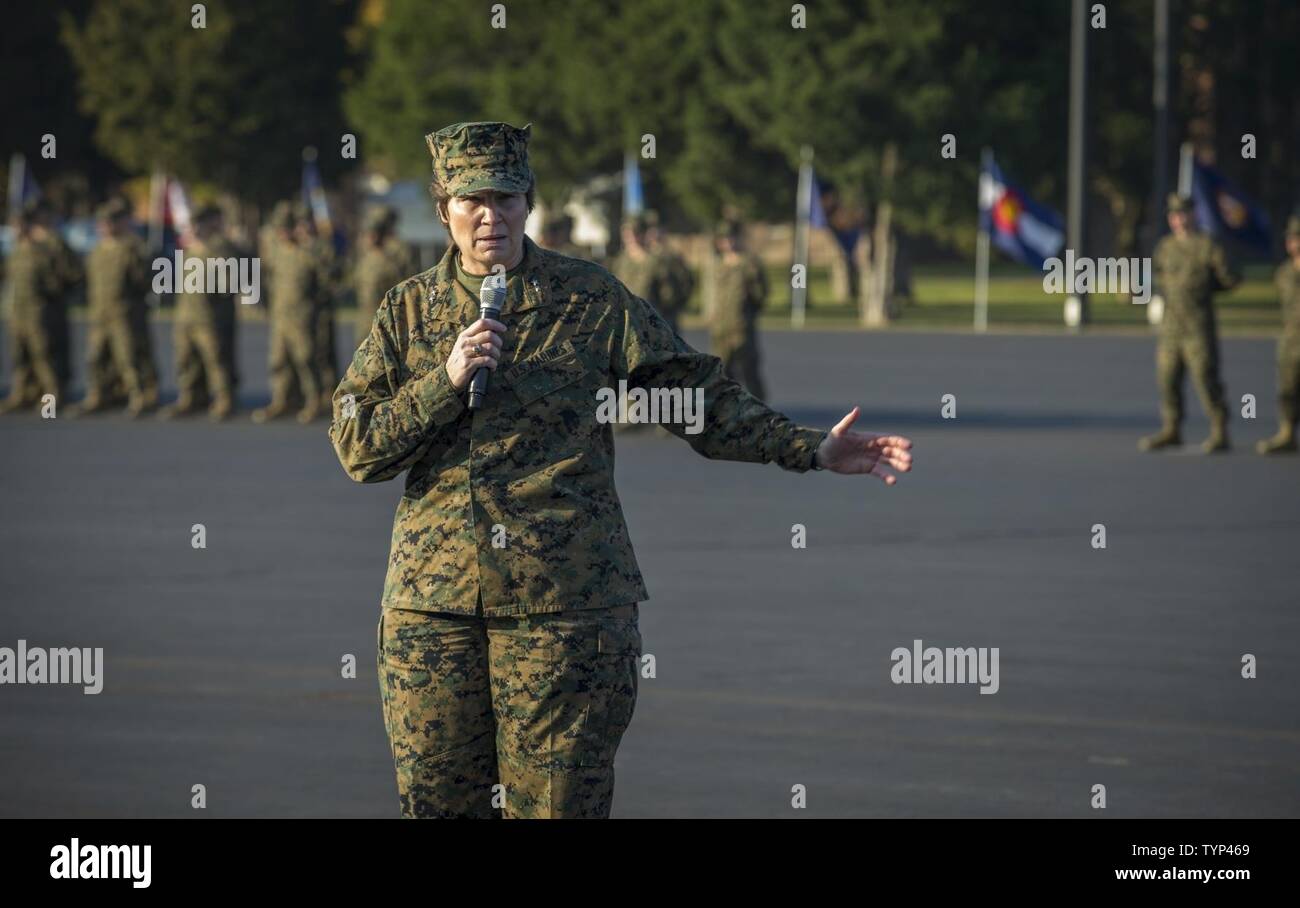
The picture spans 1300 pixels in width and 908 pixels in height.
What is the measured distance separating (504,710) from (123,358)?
21.1 meters

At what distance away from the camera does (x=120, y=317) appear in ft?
84.7

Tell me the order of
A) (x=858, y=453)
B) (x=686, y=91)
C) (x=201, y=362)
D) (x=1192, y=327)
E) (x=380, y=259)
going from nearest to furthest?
(x=858, y=453) → (x=1192, y=327) → (x=380, y=259) → (x=201, y=362) → (x=686, y=91)

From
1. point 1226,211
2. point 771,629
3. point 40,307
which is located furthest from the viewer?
point 1226,211

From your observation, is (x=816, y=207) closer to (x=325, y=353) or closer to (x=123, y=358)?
(x=325, y=353)

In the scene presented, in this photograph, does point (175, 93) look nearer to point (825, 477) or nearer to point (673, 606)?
point (825, 477)

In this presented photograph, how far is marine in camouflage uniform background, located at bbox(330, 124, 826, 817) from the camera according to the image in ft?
17.6

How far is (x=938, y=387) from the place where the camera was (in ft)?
96.7

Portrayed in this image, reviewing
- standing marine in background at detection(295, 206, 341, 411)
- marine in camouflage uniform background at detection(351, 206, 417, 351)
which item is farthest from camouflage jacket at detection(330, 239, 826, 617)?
standing marine in background at detection(295, 206, 341, 411)

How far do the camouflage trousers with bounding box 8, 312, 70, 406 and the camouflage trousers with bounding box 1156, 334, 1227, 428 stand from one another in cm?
1160

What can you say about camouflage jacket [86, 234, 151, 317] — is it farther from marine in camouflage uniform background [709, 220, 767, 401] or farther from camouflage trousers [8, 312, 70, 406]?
marine in camouflage uniform background [709, 220, 767, 401]

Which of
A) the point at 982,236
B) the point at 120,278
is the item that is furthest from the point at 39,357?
the point at 982,236

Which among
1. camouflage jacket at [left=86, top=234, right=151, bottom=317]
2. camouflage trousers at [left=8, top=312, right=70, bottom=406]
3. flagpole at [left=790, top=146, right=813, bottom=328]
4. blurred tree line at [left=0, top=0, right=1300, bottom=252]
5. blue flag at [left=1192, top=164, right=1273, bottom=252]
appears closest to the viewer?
camouflage jacket at [left=86, top=234, right=151, bottom=317]
